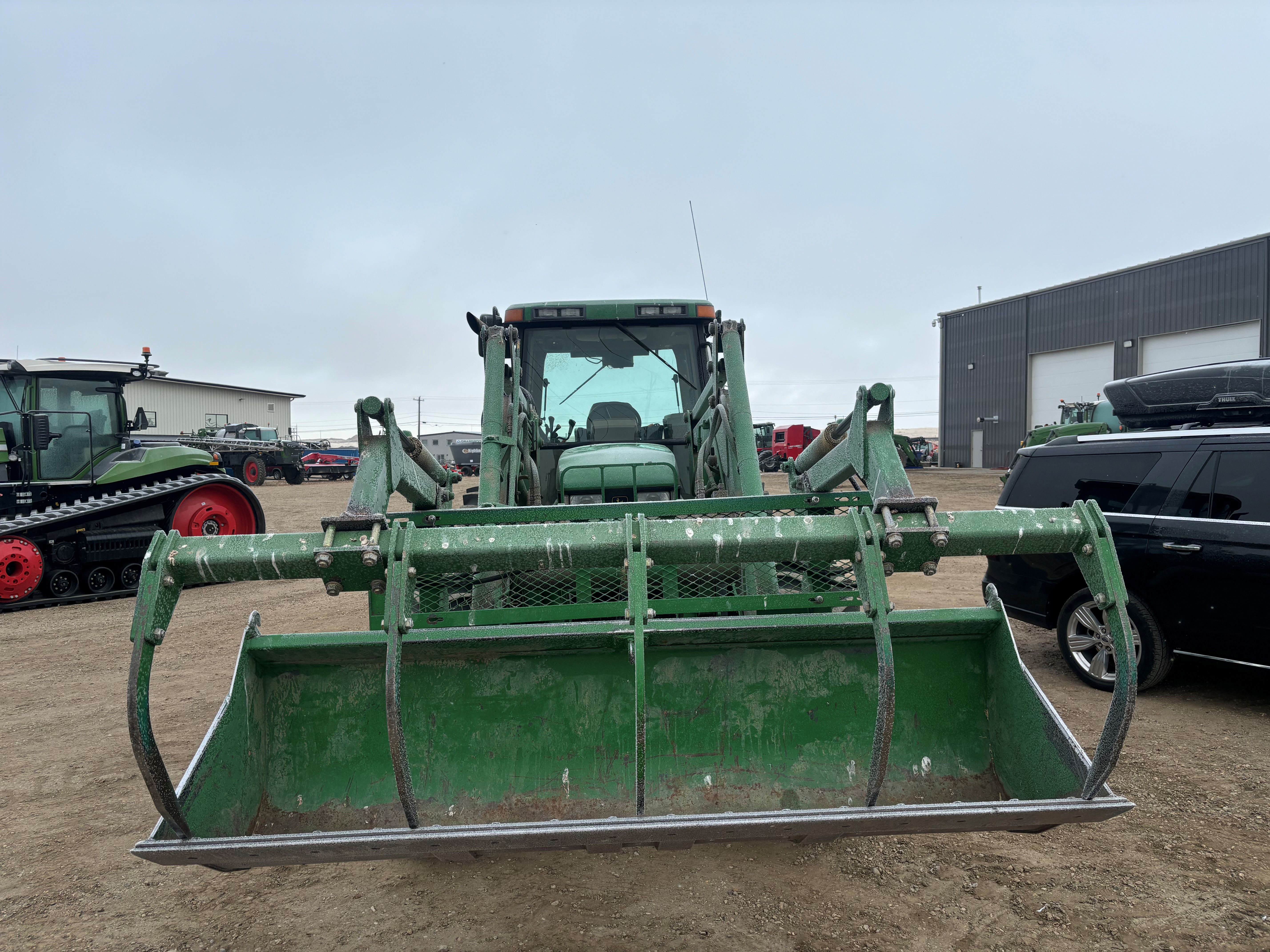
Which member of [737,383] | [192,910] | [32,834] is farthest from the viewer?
[737,383]

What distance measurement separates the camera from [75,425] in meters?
10.2

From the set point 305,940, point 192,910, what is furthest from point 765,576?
point 192,910

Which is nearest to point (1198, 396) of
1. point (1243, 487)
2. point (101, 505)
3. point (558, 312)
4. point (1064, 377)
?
point (1243, 487)

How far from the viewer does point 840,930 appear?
2.74 meters

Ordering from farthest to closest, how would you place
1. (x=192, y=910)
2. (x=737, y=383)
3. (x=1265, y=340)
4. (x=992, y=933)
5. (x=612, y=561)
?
(x=1265, y=340) → (x=737, y=383) → (x=192, y=910) → (x=992, y=933) → (x=612, y=561)

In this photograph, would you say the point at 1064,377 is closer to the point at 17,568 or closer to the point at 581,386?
the point at 581,386

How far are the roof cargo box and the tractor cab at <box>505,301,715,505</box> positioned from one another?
11.2 feet

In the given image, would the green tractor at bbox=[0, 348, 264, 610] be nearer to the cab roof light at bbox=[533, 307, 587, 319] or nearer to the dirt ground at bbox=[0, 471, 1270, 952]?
the dirt ground at bbox=[0, 471, 1270, 952]

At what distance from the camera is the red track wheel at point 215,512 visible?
10.2 meters

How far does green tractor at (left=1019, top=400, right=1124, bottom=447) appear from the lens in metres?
16.4

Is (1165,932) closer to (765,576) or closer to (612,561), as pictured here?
(765,576)

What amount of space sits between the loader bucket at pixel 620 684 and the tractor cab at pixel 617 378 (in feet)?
7.02

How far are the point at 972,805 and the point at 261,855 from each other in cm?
200

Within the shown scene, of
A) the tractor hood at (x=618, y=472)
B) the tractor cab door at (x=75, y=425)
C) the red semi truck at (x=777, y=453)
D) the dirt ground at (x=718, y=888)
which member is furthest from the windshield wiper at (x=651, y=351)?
the red semi truck at (x=777, y=453)
